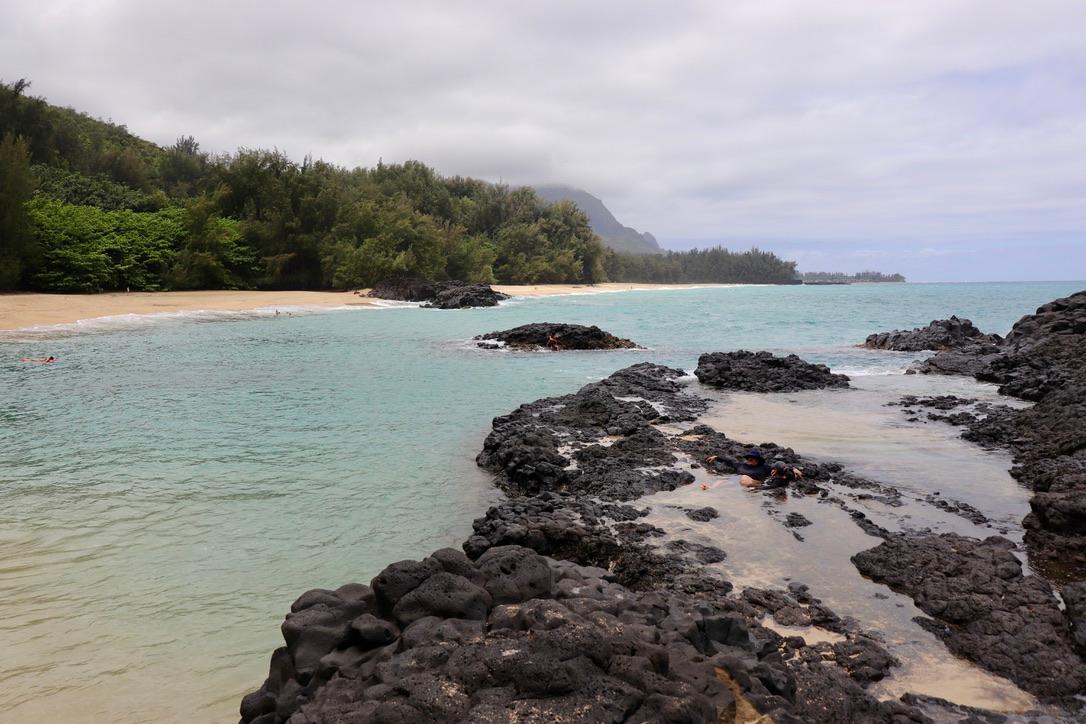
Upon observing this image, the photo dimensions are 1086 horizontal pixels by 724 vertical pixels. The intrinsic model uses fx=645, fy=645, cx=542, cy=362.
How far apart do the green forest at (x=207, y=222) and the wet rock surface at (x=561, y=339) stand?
86.5 ft

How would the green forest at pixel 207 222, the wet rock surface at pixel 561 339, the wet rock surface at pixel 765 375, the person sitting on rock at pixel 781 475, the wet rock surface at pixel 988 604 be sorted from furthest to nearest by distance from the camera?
the green forest at pixel 207 222
the wet rock surface at pixel 561 339
the wet rock surface at pixel 765 375
the person sitting on rock at pixel 781 475
the wet rock surface at pixel 988 604

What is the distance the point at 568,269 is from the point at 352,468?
7974 cm

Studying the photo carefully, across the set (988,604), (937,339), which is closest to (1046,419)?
(988,604)

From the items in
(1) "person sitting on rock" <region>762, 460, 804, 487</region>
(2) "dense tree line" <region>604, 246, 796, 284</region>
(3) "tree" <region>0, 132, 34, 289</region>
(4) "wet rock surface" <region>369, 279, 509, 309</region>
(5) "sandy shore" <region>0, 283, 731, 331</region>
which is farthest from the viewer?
(2) "dense tree line" <region>604, 246, 796, 284</region>

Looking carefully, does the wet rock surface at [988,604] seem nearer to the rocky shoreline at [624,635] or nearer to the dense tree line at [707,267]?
the rocky shoreline at [624,635]

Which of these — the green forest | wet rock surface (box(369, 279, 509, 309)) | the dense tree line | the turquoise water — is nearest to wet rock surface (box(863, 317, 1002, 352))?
the turquoise water

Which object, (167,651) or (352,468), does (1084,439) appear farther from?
(167,651)

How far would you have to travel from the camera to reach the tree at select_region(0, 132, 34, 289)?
31109 millimetres

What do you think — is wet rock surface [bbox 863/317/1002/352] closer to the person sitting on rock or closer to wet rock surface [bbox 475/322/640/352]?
wet rock surface [bbox 475/322/640/352]

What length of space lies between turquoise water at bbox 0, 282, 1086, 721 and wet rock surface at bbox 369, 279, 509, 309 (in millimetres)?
25235

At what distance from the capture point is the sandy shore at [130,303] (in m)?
25.8

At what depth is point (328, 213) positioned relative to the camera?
53.6m

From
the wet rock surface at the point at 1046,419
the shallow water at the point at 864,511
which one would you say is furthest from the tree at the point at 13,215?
the wet rock surface at the point at 1046,419

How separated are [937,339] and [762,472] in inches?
736
